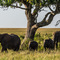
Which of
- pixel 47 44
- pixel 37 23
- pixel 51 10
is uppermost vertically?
pixel 51 10

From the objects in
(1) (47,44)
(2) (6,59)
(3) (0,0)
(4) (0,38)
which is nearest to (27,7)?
(3) (0,0)

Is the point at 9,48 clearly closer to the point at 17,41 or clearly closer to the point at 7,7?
the point at 17,41

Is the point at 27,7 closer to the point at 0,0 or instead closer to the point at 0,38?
the point at 0,0

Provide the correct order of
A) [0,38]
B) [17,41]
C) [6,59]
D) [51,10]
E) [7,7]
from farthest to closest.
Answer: [7,7]
[51,10]
[17,41]
[0,38]
[6,59]

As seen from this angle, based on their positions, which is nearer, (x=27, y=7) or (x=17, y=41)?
(x=17, y=41)

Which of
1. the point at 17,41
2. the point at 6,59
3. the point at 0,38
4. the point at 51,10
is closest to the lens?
the point at 6,59

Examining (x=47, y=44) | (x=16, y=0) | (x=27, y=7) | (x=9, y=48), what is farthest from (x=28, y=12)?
(x=9, y=48)

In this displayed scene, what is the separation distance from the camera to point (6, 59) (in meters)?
9.34

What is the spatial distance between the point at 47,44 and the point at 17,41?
2.68 metres

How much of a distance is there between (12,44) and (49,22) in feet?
20.3

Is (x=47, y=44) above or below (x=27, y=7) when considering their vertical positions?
below

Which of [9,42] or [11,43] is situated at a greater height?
[9,42]

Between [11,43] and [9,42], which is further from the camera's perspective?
[11,43]

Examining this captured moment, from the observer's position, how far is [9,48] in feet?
47.4
